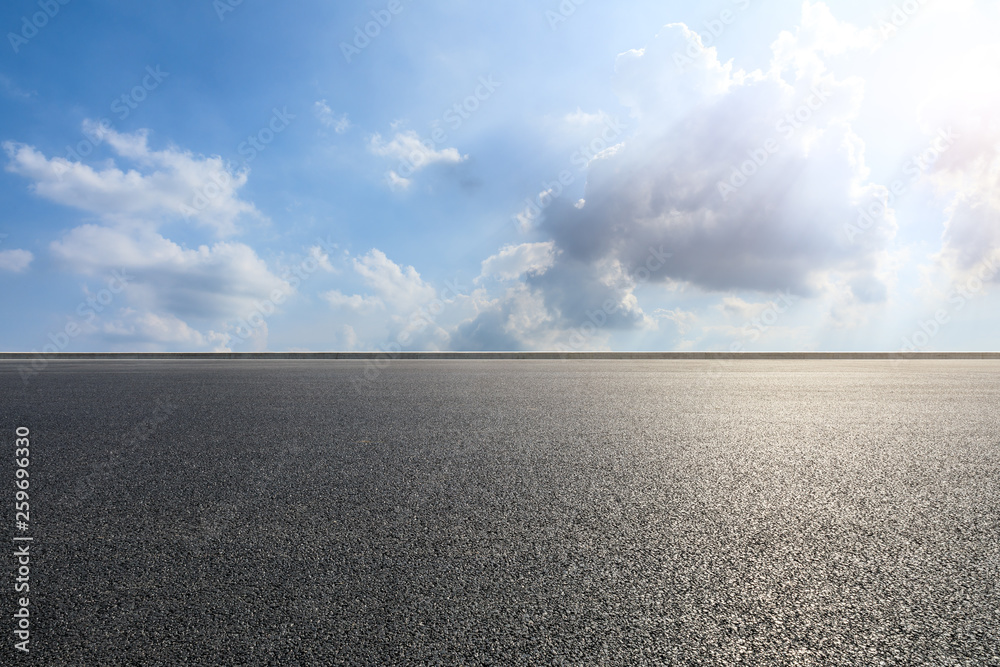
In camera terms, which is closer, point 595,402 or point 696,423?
point 696,423

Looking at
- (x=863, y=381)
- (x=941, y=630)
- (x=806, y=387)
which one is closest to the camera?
(x=941, y=630)

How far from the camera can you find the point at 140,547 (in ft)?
8.79

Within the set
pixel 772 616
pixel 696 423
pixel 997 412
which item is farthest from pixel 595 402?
pixel 772 616

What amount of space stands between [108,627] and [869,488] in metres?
3.88

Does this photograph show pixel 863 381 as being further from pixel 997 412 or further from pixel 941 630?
pixel 941 630

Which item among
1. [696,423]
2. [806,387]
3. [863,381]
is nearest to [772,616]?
[696,423]

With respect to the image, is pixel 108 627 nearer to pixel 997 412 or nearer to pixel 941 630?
pixel 941 630

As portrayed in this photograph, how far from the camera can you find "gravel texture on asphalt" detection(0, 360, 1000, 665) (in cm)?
186

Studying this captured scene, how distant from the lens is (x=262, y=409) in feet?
23.6

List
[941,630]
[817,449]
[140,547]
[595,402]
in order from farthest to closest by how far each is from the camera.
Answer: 1. [595,402]
2. [817,449]
3. [140,547]
4. [941,630]

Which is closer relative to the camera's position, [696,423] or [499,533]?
[499,533]

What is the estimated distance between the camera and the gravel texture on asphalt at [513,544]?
1863mm

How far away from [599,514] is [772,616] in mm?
1129

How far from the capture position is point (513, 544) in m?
2.62
